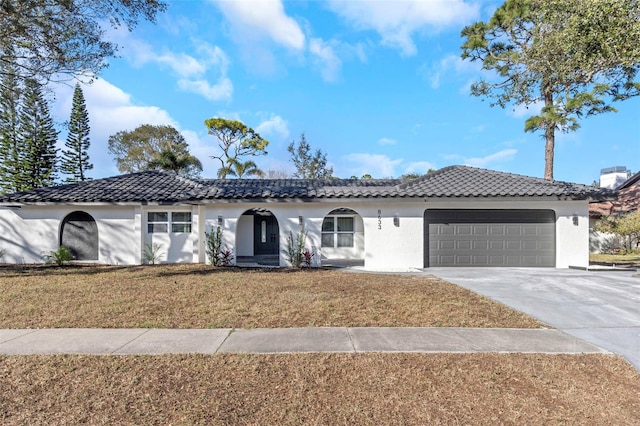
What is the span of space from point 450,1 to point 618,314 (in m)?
10.5

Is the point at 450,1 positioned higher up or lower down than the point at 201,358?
higher up

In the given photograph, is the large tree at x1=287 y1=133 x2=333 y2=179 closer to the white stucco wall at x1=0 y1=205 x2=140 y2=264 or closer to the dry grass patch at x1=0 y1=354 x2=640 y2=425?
the white stucco wall at x1=0 y1=205 x2=140 y2=264

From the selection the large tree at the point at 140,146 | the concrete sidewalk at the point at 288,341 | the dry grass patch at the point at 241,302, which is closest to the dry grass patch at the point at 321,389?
the concrete sidewalk at the point at 288,341

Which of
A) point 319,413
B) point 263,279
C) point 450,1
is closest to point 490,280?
point 263,279

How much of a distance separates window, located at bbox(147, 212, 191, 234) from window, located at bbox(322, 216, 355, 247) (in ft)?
21.9

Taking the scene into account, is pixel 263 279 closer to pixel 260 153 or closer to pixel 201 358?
pixel 201 358

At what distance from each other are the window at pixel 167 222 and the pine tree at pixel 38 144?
72.8 feet

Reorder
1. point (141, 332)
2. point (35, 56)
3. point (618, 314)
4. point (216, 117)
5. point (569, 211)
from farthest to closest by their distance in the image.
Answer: point (216, 117) → point (569, 211) → point (35, 56) → point (618, 314) → point (141, 332)

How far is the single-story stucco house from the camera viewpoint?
12.8 m

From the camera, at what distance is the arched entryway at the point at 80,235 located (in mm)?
14508

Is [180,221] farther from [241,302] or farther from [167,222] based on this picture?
[241,302]

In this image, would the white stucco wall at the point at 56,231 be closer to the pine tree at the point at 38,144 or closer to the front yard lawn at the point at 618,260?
the pine tree at the point at 38,144

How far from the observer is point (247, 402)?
3.36 meters

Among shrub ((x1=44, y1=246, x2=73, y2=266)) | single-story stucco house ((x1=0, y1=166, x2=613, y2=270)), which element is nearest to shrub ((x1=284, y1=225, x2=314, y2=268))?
single-story stucco house ((x1=0, y1=166, x2=613, y2=270))
